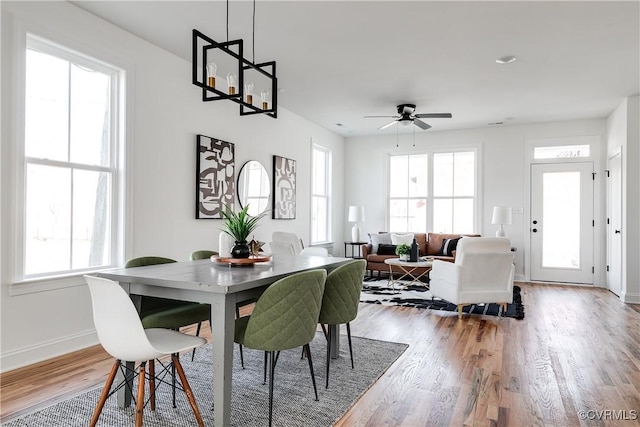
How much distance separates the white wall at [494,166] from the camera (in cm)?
717

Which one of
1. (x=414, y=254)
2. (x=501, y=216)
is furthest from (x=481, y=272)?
(x=501, y=216)

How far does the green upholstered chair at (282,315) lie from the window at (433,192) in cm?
634

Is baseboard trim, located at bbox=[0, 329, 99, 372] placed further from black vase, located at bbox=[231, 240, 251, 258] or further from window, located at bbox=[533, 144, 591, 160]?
window, located at bbox=[533, 144, 591, 160]

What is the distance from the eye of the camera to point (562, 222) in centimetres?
728

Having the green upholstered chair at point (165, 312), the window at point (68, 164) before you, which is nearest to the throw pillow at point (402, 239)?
the window at point (68, 164)

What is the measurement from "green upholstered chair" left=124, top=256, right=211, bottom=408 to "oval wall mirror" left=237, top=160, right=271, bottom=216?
2538 mm

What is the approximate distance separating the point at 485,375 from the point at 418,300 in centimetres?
259

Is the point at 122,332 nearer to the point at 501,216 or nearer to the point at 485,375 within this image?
the point at 485,375

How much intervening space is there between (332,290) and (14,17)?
2.90 meters

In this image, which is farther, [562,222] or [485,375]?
[562,222]

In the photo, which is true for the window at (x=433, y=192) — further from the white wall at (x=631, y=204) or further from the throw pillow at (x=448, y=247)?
the white wall at (x=631, y=204)

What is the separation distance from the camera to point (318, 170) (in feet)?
26.3

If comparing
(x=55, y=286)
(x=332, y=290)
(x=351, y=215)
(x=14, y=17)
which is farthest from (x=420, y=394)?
(x=351, y=215)

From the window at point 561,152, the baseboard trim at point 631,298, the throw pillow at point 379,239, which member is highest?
the window at point 561,152
